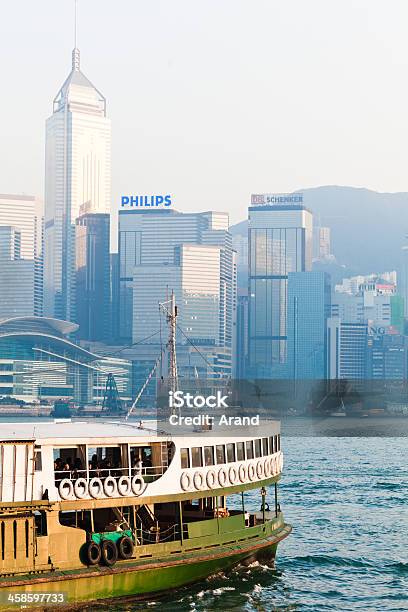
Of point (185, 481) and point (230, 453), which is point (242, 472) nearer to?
point (230, 453)

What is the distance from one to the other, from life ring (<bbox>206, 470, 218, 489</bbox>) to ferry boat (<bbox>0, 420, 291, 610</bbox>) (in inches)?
1.6

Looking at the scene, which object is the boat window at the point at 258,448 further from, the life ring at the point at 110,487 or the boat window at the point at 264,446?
the life ring at the point at 110,487

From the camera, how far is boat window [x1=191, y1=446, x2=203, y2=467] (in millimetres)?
31202

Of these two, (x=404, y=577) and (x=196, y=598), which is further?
(x=404, y=577)

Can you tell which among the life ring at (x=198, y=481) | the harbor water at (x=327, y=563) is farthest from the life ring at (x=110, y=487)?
the life ring at (x=198, y=481)

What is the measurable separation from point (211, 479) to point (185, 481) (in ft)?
3.42

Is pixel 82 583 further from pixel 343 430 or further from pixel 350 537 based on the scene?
pixel 343 430

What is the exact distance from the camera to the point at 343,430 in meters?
166

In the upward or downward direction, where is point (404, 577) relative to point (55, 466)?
downward

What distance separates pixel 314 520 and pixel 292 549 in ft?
24.1

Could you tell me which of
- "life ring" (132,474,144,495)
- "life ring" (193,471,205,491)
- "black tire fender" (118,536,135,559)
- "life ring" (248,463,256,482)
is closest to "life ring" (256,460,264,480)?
"life ring" (248,463,256,482)

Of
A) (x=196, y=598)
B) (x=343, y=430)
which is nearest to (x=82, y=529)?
(x=196, y=598)

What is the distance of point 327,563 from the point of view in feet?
122

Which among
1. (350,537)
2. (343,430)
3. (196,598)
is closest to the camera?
(196,598)
